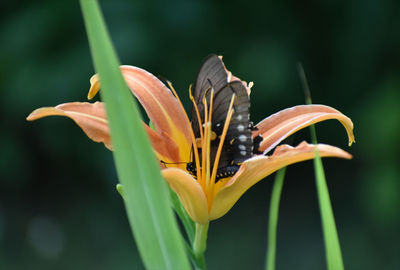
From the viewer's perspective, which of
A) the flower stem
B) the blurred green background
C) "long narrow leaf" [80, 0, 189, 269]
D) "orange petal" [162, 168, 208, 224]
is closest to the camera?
"long narrow leaf" [80, 0, 189, 269]

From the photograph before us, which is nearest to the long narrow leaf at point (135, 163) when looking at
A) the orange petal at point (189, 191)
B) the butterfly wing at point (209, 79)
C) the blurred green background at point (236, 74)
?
the orange petal at point (189, 191)

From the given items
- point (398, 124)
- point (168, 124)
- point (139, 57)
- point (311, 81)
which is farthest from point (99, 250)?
point (168, 124)

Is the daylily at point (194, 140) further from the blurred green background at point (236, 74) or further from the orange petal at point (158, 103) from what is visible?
the blurred green background at point (236, 74)

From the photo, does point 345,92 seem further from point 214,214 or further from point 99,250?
point 214,214

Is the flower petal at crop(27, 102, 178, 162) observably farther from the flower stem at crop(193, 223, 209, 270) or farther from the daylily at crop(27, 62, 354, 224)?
the flower stem at crop(193, 223, 209, 270)

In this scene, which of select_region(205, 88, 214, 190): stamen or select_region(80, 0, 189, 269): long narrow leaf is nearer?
select_region(80, 0, 189, 269): long narrow leaf

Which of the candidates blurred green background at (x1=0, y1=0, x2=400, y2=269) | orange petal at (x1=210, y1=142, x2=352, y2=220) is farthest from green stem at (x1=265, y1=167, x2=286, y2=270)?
blurred green background at (x1=0, y1=0, x2=400, y2=269)

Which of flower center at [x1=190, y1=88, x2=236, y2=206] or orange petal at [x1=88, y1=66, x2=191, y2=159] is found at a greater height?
orange petal at [x1=88, y1=66, x2=191, y2=159]

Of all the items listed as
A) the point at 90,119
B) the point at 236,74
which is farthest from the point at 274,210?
the point at 236,74
